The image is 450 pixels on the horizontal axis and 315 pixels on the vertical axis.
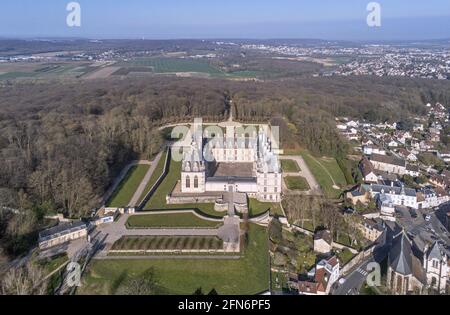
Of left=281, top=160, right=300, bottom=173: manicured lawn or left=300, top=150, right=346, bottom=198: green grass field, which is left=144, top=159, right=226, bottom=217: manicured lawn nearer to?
left=300, top=150, right=346, bottom=198: green grass field

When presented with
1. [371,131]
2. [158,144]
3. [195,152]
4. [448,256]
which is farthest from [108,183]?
[371,131]

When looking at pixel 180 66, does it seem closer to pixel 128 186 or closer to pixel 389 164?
pixel 389 164

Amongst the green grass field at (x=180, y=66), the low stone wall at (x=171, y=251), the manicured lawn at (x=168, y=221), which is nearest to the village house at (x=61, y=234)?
the manicured lawn at (x=168, y=221)

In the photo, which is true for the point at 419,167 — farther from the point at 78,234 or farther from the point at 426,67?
the point at 426,67

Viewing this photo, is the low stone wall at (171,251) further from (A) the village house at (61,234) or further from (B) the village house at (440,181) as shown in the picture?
(B) the village house at (440,181)

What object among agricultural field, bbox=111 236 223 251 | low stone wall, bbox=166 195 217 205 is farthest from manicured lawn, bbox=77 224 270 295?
low stone wall, bbox=166 195 217 205
